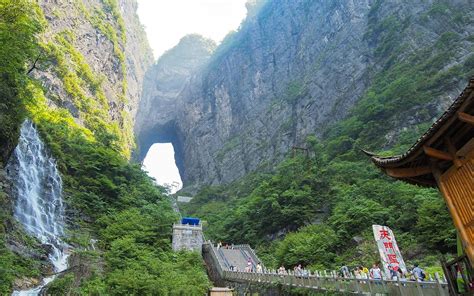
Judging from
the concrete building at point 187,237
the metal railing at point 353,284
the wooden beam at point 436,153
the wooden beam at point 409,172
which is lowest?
the metal railing at point 353,284

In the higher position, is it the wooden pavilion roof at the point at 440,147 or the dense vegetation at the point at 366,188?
the dense vegetation at the point at 366,188

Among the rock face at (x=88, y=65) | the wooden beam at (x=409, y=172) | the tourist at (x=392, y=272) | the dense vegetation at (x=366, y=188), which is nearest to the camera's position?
the wooden beam at (x=409, y=172)

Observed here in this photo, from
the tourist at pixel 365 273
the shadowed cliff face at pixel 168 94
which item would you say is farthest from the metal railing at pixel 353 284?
the shadowed cliff face at pixel 168 94

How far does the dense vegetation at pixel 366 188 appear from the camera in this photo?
1727 centimetres

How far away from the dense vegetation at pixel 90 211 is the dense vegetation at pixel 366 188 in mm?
6224

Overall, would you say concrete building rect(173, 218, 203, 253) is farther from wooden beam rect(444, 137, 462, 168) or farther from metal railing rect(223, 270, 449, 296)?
wooden beam rect(444, 137, 462, 168)

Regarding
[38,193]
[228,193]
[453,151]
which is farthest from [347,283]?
[228,193]

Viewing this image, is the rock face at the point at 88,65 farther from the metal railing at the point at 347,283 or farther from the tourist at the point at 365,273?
the tourist at the point at 365,273

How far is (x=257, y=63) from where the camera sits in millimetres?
62219

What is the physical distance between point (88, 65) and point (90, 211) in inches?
1082

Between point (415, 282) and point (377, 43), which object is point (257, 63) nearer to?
point (377, 43)

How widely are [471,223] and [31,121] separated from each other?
26878 millimetres

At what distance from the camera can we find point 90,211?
76.0 feet

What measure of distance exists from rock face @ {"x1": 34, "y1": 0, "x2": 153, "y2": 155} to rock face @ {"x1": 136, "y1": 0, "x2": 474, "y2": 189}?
1169 centimetres
